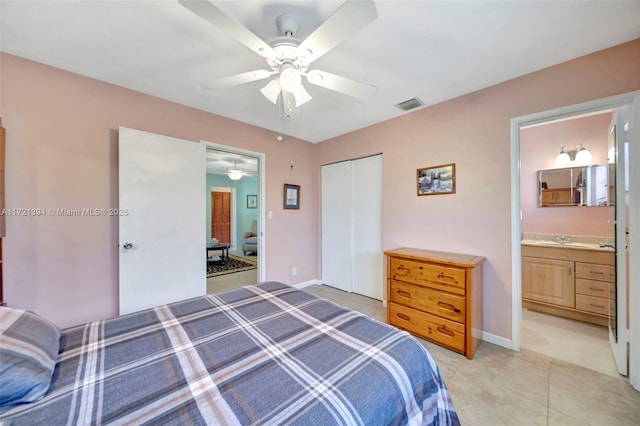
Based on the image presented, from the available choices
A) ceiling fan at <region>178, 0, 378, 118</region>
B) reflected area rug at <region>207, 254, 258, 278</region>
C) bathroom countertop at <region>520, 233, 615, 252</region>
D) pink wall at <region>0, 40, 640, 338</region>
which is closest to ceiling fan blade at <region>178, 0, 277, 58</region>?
ceiling fan at <region>178, 0, 378, 118</region>

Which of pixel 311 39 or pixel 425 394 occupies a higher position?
pixel 311 39

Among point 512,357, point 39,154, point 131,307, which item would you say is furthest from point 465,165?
point 39,154

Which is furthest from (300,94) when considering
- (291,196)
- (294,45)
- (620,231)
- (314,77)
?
(620,231)

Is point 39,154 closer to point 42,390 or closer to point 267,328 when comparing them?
point 42,390

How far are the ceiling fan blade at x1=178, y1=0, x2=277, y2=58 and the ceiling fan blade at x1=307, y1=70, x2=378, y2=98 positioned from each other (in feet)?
0.89

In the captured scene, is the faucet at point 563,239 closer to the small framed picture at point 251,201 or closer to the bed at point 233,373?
the bed at point 233,373

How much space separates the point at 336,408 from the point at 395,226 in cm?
245

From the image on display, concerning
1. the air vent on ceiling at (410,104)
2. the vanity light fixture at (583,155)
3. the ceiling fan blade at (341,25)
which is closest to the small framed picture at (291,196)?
the air vent on ceiling at (410,104)

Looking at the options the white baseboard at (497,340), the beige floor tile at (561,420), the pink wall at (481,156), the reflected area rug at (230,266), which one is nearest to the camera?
the beige floor tile at (561,420)

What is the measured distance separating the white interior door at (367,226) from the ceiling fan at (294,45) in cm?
181

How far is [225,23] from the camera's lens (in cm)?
109

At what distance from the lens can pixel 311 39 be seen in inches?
47.2

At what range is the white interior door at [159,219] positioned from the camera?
7.18 feet

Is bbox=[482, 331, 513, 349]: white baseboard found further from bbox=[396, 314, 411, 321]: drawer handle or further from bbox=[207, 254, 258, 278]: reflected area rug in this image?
bbox=[207, 254, 258, 278]: reflected area rug
